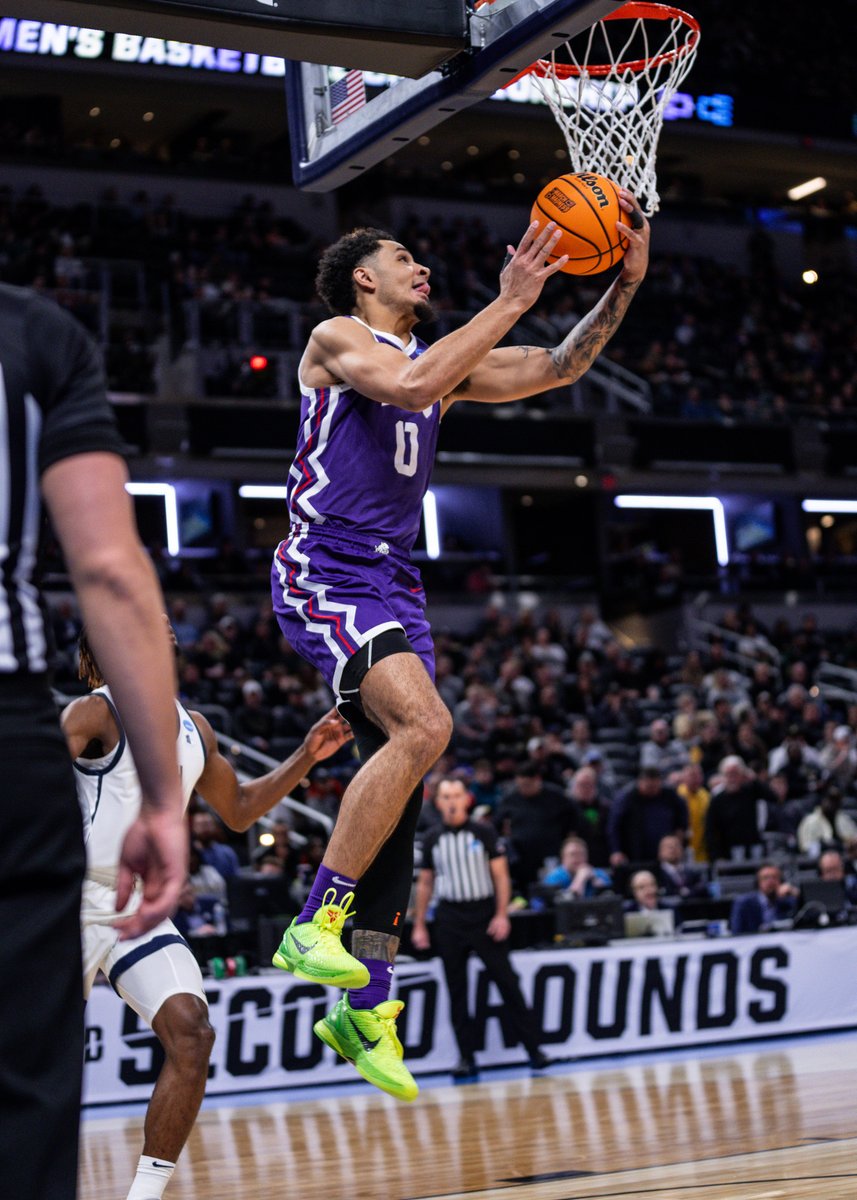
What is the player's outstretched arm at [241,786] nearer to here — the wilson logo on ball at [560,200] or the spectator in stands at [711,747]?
the wilson logo on ball at [560,200]

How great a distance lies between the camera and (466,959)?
11836 millimetres

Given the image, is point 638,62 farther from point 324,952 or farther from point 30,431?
point 30,431

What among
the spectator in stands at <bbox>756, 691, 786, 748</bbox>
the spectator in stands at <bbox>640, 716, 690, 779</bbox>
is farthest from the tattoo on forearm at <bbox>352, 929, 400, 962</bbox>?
the spectator in stands at <bbox>756, 691, 786, 748</bbox>

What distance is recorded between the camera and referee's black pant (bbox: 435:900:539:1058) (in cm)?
1172

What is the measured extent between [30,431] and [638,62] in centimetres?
493

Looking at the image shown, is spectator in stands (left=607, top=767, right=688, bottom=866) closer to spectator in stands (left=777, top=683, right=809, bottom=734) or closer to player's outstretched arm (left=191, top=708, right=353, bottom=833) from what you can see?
spectator in stands (left=777, top=683, right=809, bottom=734)

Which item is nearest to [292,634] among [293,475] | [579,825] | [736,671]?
[293,475]

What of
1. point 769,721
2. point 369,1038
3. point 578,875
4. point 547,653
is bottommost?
point 578,875

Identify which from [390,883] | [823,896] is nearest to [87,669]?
[390,883]

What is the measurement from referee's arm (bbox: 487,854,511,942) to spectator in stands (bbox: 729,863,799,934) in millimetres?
2404

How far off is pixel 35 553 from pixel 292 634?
259cm

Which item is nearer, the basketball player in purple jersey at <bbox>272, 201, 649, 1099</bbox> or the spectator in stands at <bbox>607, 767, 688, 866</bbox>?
the basketball player in purple jersey at <bbox>272, 201, 649, 1099</bbox>

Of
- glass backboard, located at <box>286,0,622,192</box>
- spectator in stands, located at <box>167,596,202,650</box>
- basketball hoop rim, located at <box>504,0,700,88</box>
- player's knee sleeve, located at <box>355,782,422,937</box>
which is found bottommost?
player's knee sleeve, located at <box>355,782,422,937</box>

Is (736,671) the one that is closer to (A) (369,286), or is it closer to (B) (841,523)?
(B) (841,523)
